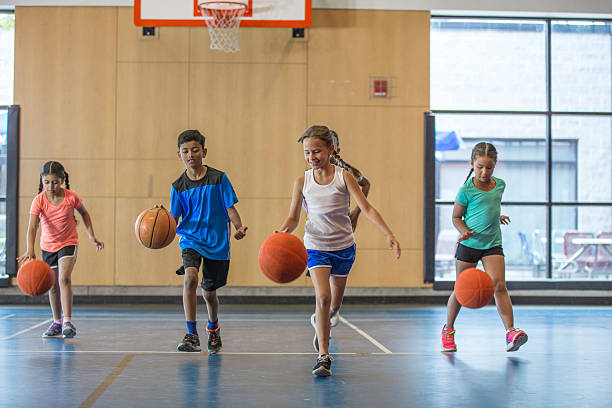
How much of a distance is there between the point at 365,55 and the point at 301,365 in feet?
18.9

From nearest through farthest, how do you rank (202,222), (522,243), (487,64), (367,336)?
(202,222)
(367,336)
(522,243)
(487,64)

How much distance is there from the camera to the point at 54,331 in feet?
19.0

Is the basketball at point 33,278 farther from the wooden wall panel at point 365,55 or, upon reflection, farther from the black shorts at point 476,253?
the wooden wall panel at point 365,55

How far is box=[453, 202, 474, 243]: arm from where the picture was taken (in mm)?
4911

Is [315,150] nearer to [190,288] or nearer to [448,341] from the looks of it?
[190,288]

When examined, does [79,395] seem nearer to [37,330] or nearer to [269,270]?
[269,270]

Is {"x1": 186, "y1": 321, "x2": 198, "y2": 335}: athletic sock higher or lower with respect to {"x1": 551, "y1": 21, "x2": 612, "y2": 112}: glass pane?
lower

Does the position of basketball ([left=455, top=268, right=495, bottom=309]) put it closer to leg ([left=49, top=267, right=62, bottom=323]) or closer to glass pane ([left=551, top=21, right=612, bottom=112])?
leg ([left=49, top=267, right=62, bottom=323])

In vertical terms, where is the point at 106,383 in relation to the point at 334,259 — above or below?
below

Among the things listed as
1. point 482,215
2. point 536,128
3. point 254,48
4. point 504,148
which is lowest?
point 482,215

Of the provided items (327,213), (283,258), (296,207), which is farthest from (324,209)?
(283,258)

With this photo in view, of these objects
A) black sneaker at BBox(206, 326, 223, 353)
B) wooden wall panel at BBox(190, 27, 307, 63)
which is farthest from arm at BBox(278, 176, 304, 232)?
wooden wall panel at BBox(190, 27, 307, 63)

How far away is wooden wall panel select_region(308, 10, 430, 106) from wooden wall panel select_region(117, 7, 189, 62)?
1820 mm

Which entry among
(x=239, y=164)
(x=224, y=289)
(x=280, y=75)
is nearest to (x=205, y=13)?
(x=280, y=75)
